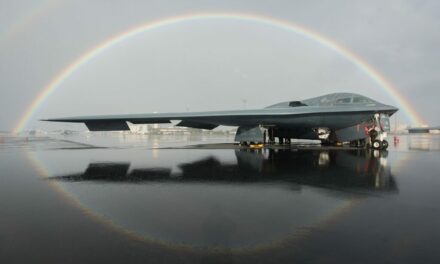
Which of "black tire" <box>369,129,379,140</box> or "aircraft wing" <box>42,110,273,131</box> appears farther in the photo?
"black tire" <box>369,129,379,140</box>

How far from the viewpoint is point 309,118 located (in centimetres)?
1527

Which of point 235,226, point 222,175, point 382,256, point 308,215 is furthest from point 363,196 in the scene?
point 222,175

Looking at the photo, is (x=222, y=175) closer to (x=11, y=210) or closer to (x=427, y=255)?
(x=11, y=210)

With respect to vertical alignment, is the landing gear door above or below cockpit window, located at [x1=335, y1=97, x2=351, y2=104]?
below

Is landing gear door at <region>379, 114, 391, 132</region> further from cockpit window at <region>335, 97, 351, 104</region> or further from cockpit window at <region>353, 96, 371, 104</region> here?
cockpit window at <region>335, 97, 351, 104</region>

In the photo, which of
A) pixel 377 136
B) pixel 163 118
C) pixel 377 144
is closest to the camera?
pixel 163 118

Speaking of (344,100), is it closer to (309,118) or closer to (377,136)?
(309,118)

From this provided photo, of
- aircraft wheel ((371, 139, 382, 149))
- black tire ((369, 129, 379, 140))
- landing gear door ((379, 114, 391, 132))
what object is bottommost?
aircraft wheel ((371, 139, 382, 149))

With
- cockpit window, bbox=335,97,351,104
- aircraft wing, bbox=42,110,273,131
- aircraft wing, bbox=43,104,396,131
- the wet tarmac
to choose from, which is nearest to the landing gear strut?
aircraft wing, bbox=43,104,396,131

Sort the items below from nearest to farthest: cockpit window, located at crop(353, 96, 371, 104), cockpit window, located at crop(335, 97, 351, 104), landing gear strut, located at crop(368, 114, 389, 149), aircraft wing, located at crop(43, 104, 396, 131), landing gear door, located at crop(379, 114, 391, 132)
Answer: aircraft wing, located at crop(43, 104, 396, 131) → landing gear door, located at crop(379, 114, 391, 132) → landing gear strut, located at crop(368, 114, 389, 149) → cockpit window, located at crop(353, 96, 371, 104) → cockpit window, located at crop(335, 97, 351, 104)

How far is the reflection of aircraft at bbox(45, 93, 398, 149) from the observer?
47.8 ft

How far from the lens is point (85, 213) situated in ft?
12.6

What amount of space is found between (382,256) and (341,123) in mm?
14359

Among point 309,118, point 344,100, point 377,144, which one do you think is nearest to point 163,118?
point 309,118
